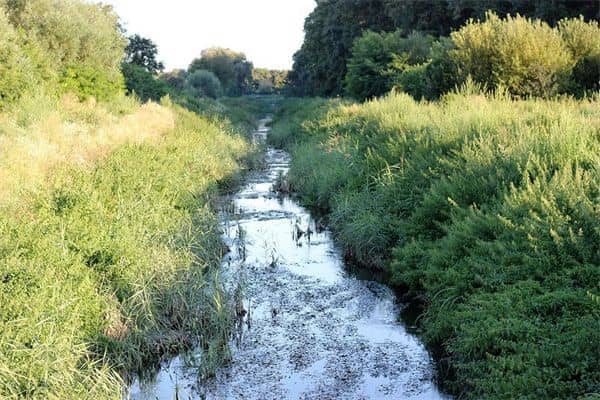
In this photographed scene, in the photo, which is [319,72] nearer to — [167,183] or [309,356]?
[167,183]

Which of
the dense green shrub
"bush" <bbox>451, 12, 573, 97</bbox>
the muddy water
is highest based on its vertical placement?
"bush" <bbox>451, 12, 573, 97</bbox>

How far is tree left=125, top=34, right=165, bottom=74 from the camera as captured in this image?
57281 mm

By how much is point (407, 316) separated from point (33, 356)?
5.03 m

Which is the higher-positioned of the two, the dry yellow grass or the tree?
the tree

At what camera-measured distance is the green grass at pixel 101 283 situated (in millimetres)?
5652

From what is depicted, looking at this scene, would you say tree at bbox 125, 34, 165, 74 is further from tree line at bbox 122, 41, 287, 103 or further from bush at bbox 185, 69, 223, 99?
bush at bbox 185, 69, 223, 99

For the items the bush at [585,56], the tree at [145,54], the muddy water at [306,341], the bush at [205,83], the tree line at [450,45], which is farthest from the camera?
the bush at [205,83]

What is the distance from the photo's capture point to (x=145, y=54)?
58250 mm

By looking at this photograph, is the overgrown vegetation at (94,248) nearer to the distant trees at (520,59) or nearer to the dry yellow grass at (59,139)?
the dry yellow grass at (59,139)

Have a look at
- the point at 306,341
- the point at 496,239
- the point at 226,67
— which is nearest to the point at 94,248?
the point at 306,341

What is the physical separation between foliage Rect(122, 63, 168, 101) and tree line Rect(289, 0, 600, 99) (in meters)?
12.1

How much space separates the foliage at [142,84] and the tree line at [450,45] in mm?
12134

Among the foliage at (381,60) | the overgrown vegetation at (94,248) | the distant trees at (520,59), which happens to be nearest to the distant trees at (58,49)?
the overgrown vegetation at (94,248)

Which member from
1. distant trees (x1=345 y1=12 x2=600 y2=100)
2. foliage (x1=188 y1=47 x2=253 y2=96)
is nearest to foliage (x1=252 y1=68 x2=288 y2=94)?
foliage (x1=188 y1=47 x2=253 y2=96)
